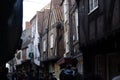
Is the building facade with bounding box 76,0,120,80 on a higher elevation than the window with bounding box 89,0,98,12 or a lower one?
lower

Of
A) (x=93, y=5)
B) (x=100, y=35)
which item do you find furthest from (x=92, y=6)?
(x=100, y=35)

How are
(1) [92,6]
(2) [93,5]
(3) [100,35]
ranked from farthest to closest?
(1) [92,6]
(2) [93,5]
(3) [100,35]

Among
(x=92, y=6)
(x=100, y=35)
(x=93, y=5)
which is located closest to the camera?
(x=100, y=35)

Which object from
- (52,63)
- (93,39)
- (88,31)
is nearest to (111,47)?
(93,39)

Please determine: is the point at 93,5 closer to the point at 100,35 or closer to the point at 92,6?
the point at 92,6

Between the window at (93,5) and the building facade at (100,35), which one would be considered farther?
the window at (93,5)

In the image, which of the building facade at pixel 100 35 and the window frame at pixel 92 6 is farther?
the window frame at pixel 92 6

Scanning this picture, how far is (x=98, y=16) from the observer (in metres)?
19.3

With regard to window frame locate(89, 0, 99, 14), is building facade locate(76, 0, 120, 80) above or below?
below

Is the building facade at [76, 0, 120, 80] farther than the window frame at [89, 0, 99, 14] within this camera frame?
No

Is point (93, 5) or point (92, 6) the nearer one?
point (93, 5)

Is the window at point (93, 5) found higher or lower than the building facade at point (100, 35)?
higher

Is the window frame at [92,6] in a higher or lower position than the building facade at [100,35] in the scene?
Result: higher

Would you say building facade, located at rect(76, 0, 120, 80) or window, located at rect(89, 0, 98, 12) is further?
window, located at rect(89, 0, 98, 12)
